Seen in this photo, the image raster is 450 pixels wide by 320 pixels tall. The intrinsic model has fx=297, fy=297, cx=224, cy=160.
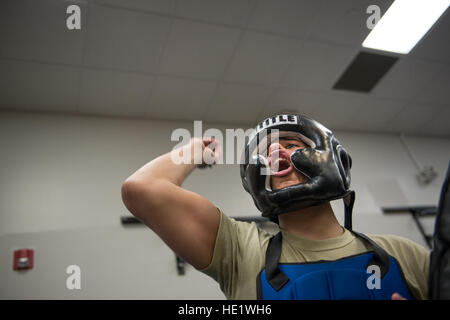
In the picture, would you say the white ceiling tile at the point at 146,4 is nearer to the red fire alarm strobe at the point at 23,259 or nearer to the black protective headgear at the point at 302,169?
the black protective headgear at the point at 302,169

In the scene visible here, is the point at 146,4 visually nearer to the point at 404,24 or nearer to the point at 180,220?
the point at 180,220

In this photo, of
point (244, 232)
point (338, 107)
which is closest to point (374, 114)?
point (338, 107)

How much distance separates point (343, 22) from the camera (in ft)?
7.86

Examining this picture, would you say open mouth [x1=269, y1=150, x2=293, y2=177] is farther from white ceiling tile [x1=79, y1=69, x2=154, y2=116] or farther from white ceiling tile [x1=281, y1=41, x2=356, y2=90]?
white ceiling tile [x1=79, y1=69, x2=154, y2=116]

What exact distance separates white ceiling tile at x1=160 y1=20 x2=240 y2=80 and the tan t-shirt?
185 centimetres

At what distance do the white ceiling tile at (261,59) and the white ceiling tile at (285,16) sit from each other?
84 millimetres

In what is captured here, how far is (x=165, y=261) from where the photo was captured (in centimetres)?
254

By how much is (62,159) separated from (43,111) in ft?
1.91

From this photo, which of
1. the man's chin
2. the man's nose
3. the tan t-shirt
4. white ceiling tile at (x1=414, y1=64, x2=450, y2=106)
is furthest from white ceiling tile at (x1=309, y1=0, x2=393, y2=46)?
the tan t-shirt

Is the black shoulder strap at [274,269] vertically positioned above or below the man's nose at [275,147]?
below

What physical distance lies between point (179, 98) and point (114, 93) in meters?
0.62

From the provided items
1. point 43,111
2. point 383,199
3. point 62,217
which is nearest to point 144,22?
point 43,111

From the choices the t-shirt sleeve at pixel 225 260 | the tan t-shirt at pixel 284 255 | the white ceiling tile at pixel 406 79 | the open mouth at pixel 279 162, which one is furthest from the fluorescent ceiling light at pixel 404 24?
the t-shirt sleeve at pixel 225 260

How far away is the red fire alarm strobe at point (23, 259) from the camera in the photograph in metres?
2.18
